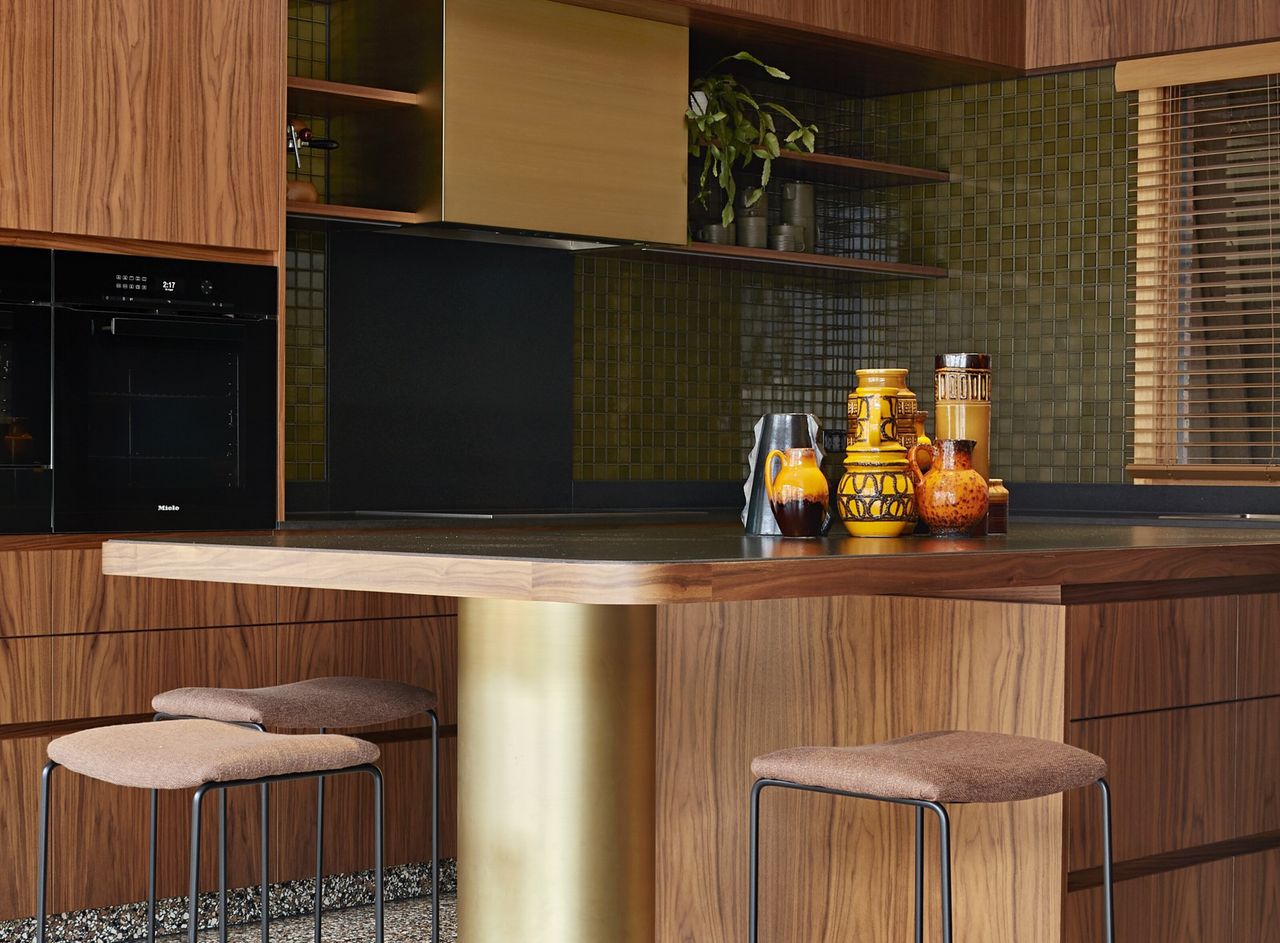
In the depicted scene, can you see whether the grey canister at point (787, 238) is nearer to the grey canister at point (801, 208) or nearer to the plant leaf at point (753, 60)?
the grey canister at point (801, 208)

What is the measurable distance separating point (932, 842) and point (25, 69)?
2297mm

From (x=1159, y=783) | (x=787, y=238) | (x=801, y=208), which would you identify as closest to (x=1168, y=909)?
(x=1159, y=783)

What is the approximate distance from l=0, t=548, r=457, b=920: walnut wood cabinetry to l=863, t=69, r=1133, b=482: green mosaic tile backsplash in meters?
2.14

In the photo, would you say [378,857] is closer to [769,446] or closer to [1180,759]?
[769,446]

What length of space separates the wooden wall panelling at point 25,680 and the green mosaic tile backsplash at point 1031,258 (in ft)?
9.91

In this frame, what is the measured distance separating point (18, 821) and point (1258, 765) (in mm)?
2334

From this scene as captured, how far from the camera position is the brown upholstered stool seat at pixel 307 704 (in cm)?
258

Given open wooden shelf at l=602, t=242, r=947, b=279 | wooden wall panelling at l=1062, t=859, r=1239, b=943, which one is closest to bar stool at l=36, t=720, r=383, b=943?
wooden wall panelling at l=1062, t=859, r=1239, b=943

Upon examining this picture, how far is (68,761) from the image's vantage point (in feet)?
7.02

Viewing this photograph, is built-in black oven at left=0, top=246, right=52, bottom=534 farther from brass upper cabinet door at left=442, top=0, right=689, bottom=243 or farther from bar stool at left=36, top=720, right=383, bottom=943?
bar stool at left=36, top=720, right=383, bottom=943

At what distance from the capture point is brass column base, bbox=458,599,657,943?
2.22 m

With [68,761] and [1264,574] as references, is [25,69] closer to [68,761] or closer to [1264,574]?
[68,761]

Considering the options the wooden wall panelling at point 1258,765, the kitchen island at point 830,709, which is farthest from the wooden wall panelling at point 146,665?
the wooden wall panelling at point 1258,765

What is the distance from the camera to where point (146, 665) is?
3520mm
